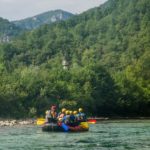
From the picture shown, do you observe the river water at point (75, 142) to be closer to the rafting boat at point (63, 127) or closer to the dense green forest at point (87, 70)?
the rafting boat at point (63, 127)

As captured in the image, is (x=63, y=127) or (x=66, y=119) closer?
(x=63, y=127)

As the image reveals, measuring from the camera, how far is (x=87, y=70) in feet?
347

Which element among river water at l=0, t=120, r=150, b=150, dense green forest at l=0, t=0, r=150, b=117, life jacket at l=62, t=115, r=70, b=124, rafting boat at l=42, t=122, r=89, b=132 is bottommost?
river water at l=0, t=120, r=150, b=150

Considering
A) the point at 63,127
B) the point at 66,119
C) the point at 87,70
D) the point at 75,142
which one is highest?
the point at 87,70

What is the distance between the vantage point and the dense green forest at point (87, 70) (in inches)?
3627

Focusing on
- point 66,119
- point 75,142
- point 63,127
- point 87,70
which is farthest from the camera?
point 87,70

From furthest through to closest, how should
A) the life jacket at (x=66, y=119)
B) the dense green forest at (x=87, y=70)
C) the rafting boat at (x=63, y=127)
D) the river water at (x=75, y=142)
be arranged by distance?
the dense green forest at (x=87, y=70), the life jacket at (x=66, y=119), the rafting boat at (x=63, y=127), the river water at (x=75, y=142)

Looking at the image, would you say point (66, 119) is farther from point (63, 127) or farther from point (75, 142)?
point (75, 142)

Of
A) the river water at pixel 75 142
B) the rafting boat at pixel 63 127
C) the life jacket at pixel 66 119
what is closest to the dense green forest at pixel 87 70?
the rafting boat at pixel 63 127

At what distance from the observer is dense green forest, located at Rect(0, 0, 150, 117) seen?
302ft

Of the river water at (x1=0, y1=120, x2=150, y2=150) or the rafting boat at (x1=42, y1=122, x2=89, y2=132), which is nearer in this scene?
the river water at (x1=0, y1=120, x2=150, y2=150)

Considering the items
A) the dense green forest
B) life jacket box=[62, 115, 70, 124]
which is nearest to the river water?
life jacket box=[62, 115, 70, 124]

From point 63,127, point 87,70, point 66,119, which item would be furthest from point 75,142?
point 87,70

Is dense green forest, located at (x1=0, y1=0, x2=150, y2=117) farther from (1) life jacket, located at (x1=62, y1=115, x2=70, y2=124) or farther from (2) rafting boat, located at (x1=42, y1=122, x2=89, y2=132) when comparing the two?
(1) life jacket, located at (x1=62, y1=115, x2=70, y2=124)
